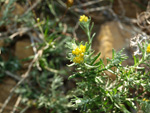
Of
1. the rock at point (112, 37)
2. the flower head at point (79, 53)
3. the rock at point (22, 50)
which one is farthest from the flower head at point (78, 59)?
the rock at point (22, 50)

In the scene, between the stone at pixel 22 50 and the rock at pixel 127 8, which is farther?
the rock at pixel 127 8

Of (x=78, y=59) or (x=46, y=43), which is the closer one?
(x=78, y=59)

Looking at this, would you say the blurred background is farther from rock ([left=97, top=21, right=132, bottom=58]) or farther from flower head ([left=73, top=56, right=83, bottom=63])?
flower head ([left=73, top=56, right=83, bottom=63])

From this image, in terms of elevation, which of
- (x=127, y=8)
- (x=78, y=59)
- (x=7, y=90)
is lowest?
(x=7, y=90)

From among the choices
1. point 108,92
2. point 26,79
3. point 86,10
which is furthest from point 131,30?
point 26,79

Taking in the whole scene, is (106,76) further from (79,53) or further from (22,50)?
(22,50)

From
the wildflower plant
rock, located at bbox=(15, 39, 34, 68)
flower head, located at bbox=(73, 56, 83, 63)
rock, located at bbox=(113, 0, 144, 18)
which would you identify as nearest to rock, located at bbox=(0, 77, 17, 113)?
rock, located at bbox=(15, 39, 34, 68)

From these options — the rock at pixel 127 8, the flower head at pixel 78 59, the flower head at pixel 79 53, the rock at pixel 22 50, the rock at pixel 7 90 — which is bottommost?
the rock at pixel 7 90

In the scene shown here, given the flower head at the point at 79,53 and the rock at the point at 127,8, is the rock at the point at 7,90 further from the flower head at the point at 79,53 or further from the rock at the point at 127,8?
the rock at the point at 127,8

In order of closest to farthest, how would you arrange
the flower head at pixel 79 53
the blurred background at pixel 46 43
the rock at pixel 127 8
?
1. the flower head at pixel 79 53
2. the blurred background at pixel 46 43
3. the rock at pixel 127 8

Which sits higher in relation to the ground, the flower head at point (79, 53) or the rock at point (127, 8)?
the rock at point (127, 8)

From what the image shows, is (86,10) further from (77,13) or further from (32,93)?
(32,93)

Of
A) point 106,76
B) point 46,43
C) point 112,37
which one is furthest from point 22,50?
point 106,76
